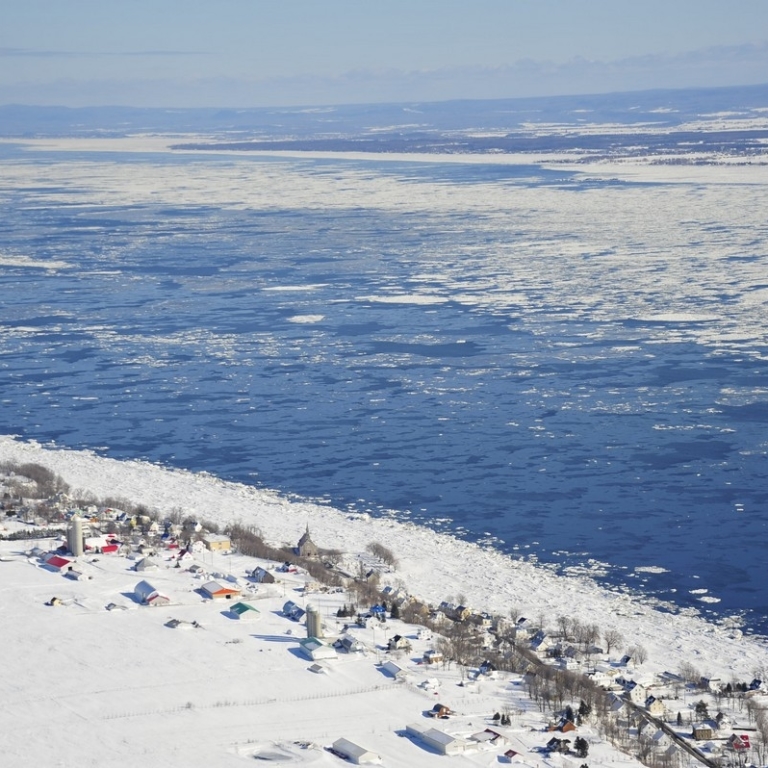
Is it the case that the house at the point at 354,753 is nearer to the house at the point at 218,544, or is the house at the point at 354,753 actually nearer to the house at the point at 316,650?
the house at the point at 316,650

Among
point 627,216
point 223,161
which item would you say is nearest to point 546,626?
point 627,216

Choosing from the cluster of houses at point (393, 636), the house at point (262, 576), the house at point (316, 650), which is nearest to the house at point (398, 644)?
the cluster of houses at point (393, 636)

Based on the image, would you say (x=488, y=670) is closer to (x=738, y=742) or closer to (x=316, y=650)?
(x=316, y=650)

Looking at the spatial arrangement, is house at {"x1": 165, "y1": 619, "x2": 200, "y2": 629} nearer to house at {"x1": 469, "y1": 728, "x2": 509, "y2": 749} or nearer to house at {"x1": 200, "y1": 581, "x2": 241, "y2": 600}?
house at {"x1": 200, "y1": 581, "x2": 241, "y2": 600}

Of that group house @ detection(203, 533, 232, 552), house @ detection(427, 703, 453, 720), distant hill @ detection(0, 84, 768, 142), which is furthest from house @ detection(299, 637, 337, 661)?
distant hill @ detection(0, 84, 768, 142)

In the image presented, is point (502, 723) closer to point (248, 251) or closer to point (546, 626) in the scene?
point (546, 626)

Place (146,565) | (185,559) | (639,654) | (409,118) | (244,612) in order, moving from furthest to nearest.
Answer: (409,118)
(185,559)
(146,565)
(244,612)
(639,654)

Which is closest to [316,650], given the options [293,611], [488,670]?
[293,611]
